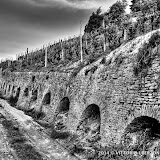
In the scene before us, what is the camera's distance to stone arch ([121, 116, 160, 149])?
902 centimetres

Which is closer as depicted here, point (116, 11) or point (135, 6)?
point (135, 6)

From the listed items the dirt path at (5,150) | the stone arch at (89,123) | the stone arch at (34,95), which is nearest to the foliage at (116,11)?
the stone arch at (34,95)

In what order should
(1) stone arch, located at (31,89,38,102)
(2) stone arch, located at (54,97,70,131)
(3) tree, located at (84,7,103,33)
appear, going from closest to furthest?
1. (2) stone arch, located at (54,97,70,131)
2. (1) stone arch, located at (31,89,38,102)
3. (3) tree, located at (84,7,103,33)

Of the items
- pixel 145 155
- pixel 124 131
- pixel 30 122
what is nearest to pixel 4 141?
pixel 30 122

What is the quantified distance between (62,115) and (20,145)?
6337 mm

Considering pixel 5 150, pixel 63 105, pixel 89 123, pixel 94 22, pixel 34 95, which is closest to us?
pixel 5 150

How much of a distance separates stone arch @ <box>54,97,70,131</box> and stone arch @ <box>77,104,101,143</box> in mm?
2241

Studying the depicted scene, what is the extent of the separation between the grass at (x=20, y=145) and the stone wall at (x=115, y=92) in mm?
3688

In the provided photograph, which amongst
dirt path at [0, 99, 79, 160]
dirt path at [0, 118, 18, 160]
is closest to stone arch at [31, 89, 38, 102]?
dirt path at [0, 99, 79, 160]

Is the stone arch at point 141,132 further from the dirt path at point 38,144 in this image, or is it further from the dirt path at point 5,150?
the dirt path at point 5,150

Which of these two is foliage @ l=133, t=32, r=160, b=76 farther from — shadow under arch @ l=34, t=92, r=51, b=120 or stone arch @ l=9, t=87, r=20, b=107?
stone arch @ l=9, t=87, r=20, b=107

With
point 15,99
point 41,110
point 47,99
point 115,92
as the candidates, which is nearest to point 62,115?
point 41,110

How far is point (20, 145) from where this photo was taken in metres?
12.5

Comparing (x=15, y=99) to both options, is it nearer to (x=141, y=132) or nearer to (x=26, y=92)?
(x=26, y=92)
